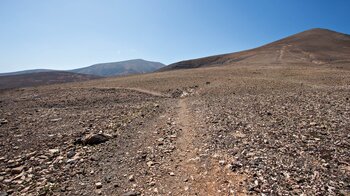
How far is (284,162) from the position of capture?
6.26m

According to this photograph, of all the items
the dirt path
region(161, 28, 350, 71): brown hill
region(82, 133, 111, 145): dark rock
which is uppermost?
region(161, 28, 350, 71): brown hill

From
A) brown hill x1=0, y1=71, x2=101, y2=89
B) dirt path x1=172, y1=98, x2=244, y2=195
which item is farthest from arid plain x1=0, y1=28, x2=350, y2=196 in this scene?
brown hill x1=0, y1=71, x2=101, y2=89

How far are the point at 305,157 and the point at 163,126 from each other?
7.09 m

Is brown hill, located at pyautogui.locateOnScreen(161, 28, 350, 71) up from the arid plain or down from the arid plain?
up

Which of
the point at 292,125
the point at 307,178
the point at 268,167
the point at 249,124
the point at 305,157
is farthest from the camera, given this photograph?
the point at 249,124

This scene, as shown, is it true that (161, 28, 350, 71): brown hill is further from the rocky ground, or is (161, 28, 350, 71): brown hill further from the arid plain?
the arid plain

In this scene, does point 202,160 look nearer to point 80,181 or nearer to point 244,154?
point 244,154

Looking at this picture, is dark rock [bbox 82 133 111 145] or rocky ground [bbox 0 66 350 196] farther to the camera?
dark rock [bbox 82 133 111 145]

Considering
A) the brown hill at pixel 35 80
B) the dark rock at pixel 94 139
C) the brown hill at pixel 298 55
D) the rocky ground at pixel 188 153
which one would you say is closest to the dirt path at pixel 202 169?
the rocky ground at pixel 188 153

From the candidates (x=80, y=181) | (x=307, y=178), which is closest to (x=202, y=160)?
(x=307, y=178)

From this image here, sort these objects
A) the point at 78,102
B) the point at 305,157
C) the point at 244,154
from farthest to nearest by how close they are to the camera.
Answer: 1. the point at 78,102
2. the point at 244,154
3. the point at 305,157

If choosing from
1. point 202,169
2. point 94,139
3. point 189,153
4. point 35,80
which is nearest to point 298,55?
point 189,153

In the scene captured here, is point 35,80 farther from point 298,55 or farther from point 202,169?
point 202,169

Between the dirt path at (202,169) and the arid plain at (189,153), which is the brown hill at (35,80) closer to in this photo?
the arid plain at (189,153)
